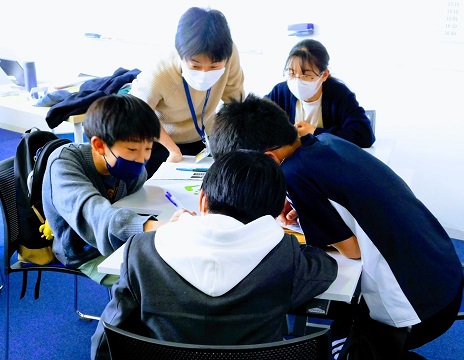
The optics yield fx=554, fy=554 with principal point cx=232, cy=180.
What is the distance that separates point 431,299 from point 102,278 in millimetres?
1054

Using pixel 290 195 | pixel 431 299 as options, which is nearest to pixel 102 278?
pixel 290 195

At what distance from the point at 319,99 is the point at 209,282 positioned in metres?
1.69

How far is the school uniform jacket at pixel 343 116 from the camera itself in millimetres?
2541

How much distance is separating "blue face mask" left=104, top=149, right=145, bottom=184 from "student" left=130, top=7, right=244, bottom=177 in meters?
0.55

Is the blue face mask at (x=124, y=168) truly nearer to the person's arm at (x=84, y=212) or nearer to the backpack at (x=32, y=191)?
the person's arm at (x=84, y=212)

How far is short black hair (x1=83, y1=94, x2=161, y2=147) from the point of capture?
1.85 metres

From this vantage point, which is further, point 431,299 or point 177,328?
point 431,299

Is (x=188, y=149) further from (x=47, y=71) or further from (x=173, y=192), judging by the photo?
(x=47, y=71)

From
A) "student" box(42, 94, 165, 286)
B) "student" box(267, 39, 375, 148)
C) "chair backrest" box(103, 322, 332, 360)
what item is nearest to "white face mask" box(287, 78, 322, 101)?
"student" box(267, 39, 375, 148)

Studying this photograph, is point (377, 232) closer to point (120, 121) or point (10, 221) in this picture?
point (120, 121)

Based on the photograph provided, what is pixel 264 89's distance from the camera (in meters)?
3.84

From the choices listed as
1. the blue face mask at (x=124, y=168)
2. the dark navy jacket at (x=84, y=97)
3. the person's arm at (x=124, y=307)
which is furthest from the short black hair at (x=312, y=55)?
the person's arm at (x=124, y=307)

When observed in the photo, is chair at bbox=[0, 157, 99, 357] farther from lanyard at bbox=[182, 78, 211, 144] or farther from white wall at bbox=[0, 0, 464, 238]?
white wall at bbox=[0, 0, 464, 238]

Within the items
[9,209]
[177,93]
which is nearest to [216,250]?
[9,209]
